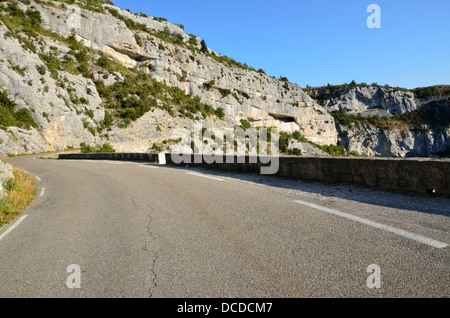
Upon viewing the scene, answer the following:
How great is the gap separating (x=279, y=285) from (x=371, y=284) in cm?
89

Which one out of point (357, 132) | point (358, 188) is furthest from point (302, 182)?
point (357, 132)

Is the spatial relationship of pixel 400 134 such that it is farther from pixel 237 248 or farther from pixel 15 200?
pixel 15 200

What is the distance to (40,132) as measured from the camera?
33281 millimetres

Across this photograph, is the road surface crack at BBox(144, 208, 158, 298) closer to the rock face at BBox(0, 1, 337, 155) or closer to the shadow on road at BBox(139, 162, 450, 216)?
the shadow on road at BBox(139, 162, 450, 216)

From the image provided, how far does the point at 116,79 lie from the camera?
5034 cm

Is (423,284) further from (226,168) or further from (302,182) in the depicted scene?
(226,168)

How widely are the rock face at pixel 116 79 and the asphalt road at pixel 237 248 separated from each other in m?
32.8

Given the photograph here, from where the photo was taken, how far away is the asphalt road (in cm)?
244

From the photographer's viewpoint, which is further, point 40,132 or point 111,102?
point 111,102

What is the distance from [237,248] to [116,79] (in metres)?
55.5

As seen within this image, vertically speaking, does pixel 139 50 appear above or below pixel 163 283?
above

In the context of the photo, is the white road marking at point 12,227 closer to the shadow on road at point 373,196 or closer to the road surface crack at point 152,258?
the road surface crack at point 152,258

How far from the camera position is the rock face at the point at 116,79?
111 feet

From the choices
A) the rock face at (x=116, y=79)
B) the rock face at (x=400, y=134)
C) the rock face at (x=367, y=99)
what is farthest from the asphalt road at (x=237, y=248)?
the rock face at (x=367, y=99)
